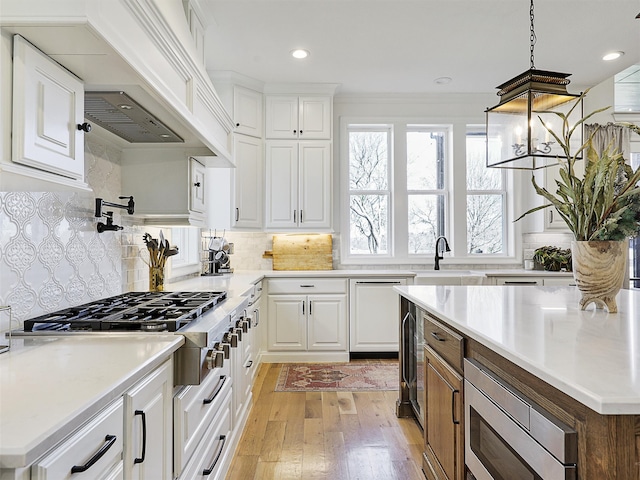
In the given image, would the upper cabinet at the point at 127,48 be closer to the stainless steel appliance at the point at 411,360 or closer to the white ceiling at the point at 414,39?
the white ceiling at the point at 414,39

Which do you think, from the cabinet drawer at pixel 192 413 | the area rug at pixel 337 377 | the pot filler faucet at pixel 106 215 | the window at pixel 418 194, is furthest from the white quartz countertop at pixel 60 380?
the window at pixel 418 194

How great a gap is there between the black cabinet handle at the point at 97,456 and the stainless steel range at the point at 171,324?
47 cm

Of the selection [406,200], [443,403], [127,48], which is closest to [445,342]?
[443,403]

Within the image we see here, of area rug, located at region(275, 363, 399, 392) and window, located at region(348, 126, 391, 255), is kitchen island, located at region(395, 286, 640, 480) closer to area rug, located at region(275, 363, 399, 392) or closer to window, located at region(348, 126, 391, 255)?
area rug, located at region(275, 363, 399, 392)

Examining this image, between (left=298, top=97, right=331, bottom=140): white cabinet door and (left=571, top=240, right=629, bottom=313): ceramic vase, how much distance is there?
123 inches

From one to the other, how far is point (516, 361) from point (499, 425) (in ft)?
0.94

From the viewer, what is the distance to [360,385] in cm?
348

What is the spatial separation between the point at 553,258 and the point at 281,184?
10.0 feet

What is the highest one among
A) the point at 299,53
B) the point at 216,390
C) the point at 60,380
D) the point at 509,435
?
the point at 299,53

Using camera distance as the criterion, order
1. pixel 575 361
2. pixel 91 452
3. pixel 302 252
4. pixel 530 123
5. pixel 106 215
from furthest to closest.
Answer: pixel 302 252 → pixel 106 215 → pixel 530 123 → pixel 575 361 → pixel 91 452

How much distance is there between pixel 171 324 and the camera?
1.47 meters

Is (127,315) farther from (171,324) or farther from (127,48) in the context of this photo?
(127,48)

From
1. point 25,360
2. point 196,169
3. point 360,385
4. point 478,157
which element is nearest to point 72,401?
point 25,360

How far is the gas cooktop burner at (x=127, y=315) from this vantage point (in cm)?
147
